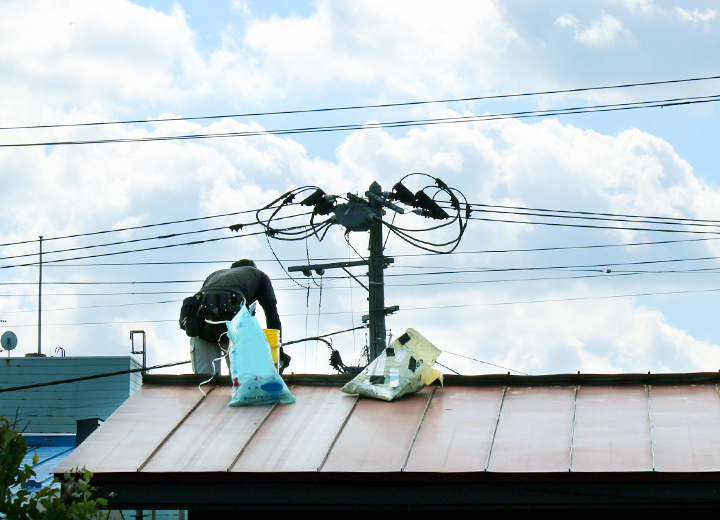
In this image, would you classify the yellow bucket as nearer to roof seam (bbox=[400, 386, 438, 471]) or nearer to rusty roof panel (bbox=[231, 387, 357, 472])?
rusty roof panel (bbox=[231, 387, 357, 472])

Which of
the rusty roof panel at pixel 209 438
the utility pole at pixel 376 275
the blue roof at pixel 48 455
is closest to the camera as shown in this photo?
the rusty roof panel at pixel 209 438

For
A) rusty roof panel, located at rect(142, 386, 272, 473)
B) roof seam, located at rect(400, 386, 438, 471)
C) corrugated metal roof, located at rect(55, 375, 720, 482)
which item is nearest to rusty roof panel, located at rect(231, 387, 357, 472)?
corrugated metal roof, located at rect(55, 375, 720, 482)

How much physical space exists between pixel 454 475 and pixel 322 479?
90 centimetres

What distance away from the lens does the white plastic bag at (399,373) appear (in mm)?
7602

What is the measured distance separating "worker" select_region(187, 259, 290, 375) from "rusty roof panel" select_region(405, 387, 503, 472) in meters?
2.66

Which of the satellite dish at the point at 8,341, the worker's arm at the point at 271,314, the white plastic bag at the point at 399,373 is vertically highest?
the worker's arm at the point at 271,314

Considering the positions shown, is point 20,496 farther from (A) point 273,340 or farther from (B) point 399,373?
(A) point 273,340

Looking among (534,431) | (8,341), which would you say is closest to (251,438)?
(534,431)

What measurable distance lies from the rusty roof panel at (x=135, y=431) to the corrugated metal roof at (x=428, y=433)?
0.01 m

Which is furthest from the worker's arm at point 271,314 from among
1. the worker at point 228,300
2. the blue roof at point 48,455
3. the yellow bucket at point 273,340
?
the blue roof at point 48,455

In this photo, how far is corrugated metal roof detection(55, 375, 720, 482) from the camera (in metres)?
6.14

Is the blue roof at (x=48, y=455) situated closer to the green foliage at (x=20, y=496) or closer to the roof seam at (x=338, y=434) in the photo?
the roof seam at (x=338, y=434)

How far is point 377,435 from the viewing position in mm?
6773

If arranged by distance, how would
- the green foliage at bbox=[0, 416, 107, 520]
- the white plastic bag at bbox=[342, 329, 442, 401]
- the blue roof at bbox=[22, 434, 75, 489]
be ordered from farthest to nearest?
the blue roof at bbox=[22, 434, 75, 489] < the white plastic bag at bbox=[342, 329, 442, 401] < the green foliage at bbox=[0, 416, 107, 520]
